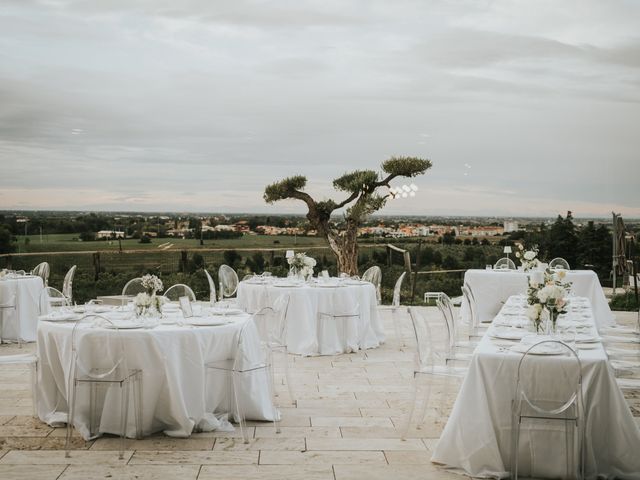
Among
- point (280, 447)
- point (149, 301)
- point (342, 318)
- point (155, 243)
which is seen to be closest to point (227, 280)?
point (342, 318)

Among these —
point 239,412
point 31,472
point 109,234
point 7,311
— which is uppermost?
point 109,234

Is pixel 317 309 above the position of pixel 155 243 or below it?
below

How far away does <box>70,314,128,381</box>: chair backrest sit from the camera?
16.5 feet

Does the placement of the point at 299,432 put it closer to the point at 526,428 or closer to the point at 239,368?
the point at 239,368

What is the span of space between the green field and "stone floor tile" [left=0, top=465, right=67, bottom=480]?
1025 cm

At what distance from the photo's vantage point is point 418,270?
14.7 metres

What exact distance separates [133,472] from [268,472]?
75 cm

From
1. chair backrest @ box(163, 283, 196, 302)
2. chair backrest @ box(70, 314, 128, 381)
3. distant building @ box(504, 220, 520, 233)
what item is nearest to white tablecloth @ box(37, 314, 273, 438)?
chair backrest @ box(70, 314, 128, 381)

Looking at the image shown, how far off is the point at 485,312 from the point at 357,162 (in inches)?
221

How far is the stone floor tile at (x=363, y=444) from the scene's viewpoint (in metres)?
4.89

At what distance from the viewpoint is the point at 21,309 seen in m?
9.37

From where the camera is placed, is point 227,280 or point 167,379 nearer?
point 167,379

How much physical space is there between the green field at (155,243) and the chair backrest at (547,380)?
11.2m

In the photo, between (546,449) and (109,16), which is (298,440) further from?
(109,16)
